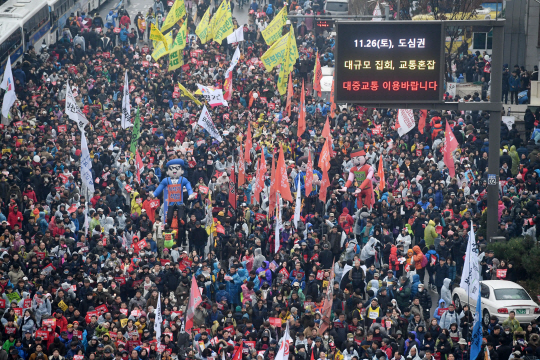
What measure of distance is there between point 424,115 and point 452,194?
20.3ft

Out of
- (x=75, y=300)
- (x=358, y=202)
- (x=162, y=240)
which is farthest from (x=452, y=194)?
(x=75, y=300)

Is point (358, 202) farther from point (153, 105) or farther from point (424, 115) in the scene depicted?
→ point (153, 105)

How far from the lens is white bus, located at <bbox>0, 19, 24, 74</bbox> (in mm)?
35531

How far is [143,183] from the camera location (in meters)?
28.0

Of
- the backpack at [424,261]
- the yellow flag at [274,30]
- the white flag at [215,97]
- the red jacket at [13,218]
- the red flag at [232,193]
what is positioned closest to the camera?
the backpack at [424,261]

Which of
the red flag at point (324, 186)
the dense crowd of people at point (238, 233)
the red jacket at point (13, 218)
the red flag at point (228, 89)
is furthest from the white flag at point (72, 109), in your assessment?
the red flag at point (324, 186)

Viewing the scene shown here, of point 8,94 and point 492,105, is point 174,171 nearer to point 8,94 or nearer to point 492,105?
point 8,94

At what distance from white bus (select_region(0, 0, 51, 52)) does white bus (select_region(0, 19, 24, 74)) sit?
0.37 meters

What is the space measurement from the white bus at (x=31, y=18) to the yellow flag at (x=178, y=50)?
5926 millimetres

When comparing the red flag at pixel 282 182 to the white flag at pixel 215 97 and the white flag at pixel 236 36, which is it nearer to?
the white flag at pixel 215 97

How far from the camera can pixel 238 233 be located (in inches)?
965

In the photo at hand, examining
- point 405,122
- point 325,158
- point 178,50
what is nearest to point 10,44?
point 178,50

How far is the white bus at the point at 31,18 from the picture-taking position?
38625 mm

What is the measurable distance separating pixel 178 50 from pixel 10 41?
6.14m
